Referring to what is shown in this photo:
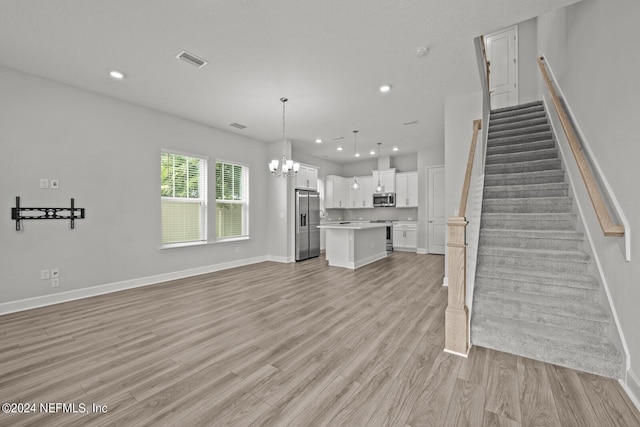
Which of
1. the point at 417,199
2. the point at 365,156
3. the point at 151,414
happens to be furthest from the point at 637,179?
the point at 365,156

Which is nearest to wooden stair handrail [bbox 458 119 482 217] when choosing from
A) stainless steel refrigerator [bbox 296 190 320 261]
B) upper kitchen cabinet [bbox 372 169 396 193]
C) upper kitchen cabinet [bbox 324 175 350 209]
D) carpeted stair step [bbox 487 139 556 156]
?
carpeted stair step [bbox 487 139 556 156]

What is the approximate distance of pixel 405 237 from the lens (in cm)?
812

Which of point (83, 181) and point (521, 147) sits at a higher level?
point (521, 147)

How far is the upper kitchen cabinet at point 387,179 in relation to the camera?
8.37 metres

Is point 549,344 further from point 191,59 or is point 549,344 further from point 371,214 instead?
point 371,214

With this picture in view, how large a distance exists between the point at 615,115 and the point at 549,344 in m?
1.89

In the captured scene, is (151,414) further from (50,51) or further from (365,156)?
(365,156)

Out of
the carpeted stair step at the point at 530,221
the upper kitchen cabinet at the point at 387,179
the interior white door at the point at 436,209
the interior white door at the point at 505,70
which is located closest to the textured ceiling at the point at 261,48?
the carpeted stair step at the point at 530,221

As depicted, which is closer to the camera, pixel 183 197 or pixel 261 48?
pixel 261 48

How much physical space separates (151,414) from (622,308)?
327cm

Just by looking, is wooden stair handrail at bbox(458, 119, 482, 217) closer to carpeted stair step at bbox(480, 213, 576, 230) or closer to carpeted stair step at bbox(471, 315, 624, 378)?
carpeted stair step at bbox(480, 213, 576, 230)

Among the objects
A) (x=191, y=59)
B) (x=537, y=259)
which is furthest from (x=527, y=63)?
(x=191, y=59)

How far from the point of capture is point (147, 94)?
13.2 feet

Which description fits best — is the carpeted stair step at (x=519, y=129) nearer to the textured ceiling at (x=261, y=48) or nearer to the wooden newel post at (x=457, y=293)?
the textured ceiling at (x=261, y=48)
